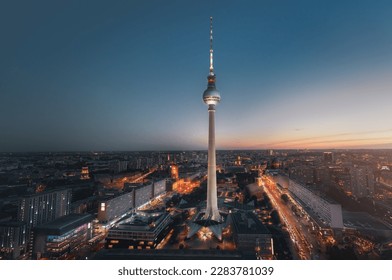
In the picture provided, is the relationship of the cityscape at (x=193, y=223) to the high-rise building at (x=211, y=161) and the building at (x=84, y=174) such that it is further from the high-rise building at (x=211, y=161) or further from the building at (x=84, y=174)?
the building at (x=84, y=174)

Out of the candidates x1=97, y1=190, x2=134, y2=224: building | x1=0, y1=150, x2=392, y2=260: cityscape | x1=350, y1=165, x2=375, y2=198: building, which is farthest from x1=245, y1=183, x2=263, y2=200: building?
x1=97, y1=190, x2=134, y2=224: building

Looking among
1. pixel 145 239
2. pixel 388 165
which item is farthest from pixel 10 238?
pixel 388 165

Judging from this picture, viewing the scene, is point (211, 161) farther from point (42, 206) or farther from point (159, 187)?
point (159, 187)

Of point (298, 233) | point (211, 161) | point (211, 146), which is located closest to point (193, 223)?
point (211, 161)

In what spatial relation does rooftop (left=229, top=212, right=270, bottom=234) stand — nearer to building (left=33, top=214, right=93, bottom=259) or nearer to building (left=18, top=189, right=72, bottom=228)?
building (left=33, top=214, right=93, bottom=259)

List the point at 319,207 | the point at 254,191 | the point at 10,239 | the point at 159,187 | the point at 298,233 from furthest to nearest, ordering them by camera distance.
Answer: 1. the point at 159,187
2. the point at 254,191
3. the point at 319,207
4. the point at 298,233
5. the point at 10,239

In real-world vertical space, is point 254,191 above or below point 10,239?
below
